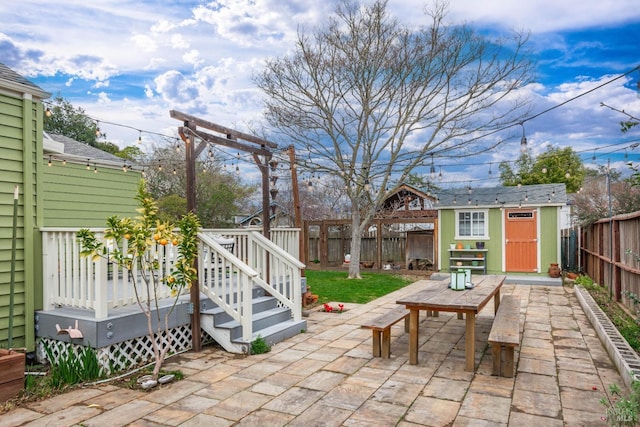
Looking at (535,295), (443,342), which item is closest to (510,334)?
(443,342)

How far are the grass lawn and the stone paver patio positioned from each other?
2.98 meters

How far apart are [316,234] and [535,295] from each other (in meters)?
7.14

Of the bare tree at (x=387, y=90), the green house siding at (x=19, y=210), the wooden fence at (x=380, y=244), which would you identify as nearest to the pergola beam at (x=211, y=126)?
the green house siding at (x=19, y=210)

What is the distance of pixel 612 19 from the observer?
22.1 feet

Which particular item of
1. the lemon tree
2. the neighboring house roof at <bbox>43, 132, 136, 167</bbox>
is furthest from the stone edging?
the neighboring house roof at <bbox>43, 132, 136, 167</bbox>

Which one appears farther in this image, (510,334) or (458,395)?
(510,334)

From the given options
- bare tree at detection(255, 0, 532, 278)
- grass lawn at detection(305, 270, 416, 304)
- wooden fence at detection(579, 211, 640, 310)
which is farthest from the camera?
bare tree at detection(255, 0, 532, 278)

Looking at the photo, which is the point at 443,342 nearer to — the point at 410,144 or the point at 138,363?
the point at 138,363

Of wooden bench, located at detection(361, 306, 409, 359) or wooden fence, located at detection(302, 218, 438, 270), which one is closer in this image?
wooden bench, located at detection(361, 306, 409, 359)

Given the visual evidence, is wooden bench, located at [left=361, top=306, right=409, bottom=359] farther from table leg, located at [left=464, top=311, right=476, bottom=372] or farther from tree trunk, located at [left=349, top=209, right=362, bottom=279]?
tree trunk, located at [left=349, top=209, right=362, bottom=279]

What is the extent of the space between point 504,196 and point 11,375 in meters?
11.6

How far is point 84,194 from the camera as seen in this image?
6891 mm

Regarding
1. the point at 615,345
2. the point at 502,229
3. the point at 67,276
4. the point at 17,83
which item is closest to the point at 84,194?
the point at 17,83

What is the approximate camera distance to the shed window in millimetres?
11578
